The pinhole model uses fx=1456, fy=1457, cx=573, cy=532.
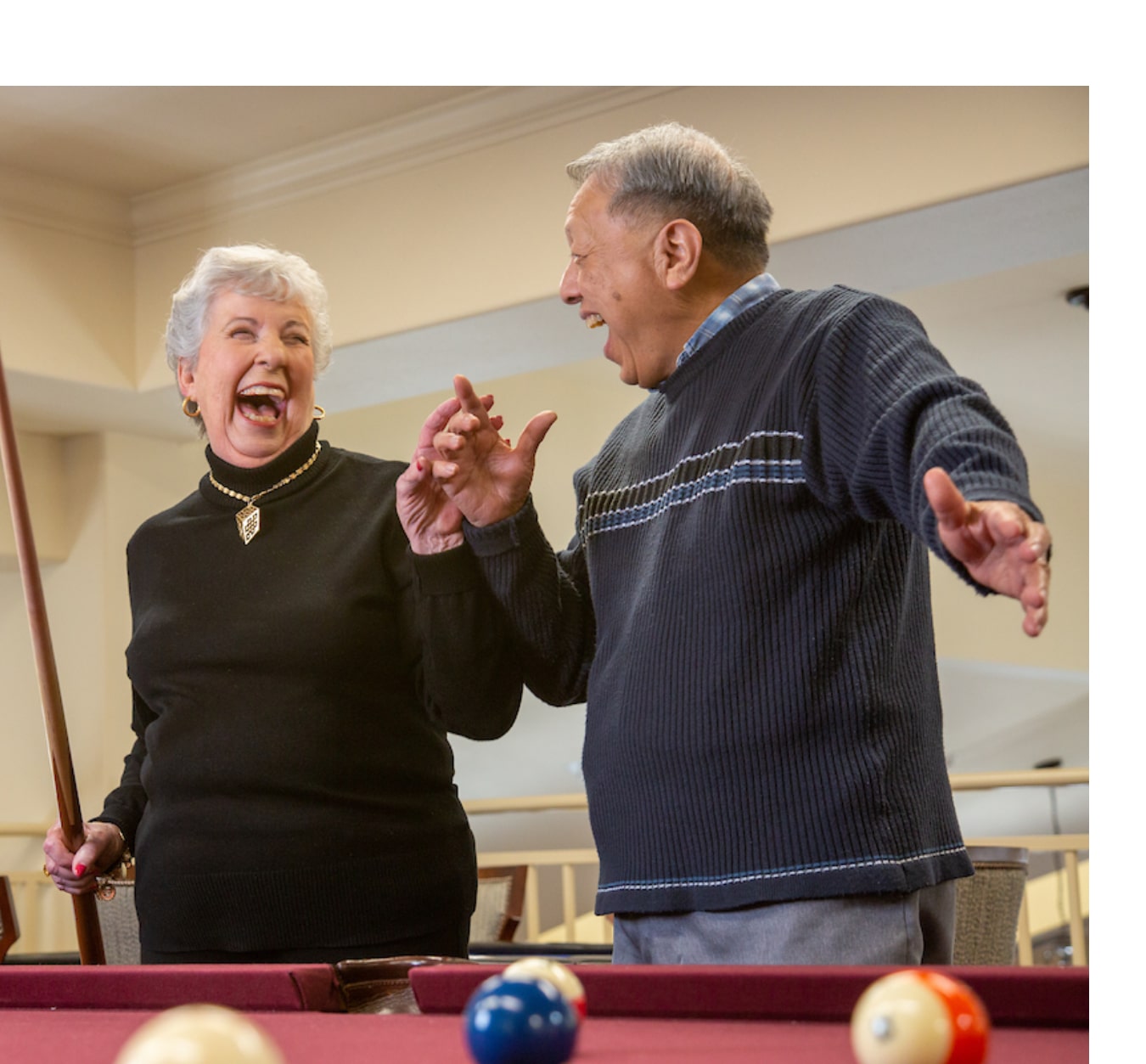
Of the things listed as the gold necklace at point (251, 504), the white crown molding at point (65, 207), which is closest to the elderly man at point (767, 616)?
the gold necklace at point (251, 504)

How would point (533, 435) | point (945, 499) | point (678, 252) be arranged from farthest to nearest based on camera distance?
point (533, 435) < point (678, 252) < point (945, 499)

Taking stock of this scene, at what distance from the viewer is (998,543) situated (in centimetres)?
113

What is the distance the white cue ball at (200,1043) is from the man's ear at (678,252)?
1119 millimetres

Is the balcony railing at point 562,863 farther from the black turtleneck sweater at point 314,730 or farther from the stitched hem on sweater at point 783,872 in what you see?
the stitched hem on sweater at point 783,872

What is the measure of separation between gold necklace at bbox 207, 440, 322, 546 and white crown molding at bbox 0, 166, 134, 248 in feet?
7.87

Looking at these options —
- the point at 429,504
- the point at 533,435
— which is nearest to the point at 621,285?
the point at 533,435

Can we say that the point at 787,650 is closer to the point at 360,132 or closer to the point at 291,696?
the point at 291,696

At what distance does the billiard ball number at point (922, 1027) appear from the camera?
80 centimetres

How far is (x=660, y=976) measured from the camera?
110 cm

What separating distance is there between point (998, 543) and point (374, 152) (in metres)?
3.06

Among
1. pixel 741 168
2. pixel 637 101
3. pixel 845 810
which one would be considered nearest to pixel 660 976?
pixel 845 810

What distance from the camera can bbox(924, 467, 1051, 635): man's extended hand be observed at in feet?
3.57
